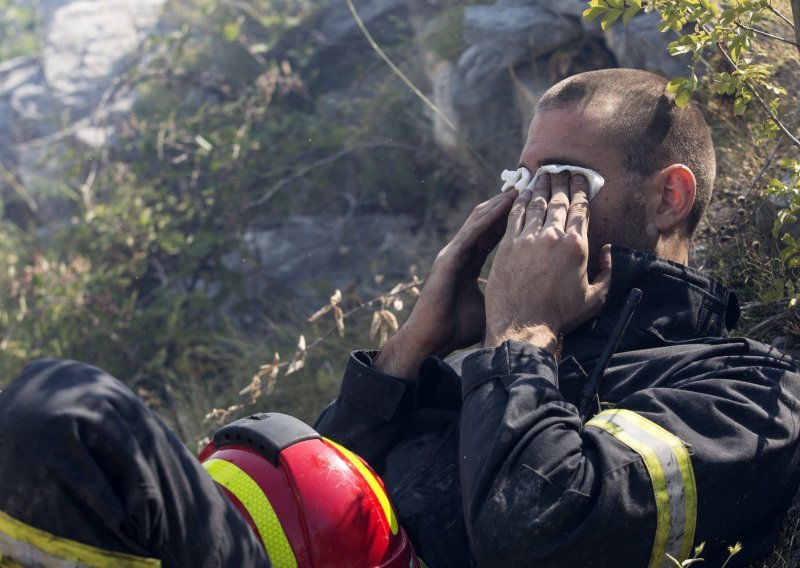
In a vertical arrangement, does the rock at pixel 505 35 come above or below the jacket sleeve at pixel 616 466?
above

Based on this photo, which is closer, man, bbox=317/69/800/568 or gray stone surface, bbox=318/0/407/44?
man, bbox=317/69/800/568

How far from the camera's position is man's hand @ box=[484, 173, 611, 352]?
8.49 ft

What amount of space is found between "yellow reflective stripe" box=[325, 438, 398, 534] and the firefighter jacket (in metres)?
0.15

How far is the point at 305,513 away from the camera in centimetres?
214

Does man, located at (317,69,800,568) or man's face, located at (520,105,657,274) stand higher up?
man's face, located at (520,105,657,274)

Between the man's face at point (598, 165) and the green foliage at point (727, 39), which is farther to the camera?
the man's face at point (598, 165)

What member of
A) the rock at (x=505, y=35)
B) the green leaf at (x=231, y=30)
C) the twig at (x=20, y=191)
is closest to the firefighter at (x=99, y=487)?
the rock at (x=505, y=35)

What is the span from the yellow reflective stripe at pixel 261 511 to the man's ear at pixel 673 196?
1.50 metres

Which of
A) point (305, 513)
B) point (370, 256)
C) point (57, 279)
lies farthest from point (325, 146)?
point (305, 513)

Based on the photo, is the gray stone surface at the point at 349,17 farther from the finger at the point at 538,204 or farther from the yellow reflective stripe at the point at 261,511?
the yellow reflective stripe at the point at 261,511

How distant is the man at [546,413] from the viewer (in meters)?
1.79

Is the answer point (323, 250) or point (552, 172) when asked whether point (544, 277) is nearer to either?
point (552, 172)

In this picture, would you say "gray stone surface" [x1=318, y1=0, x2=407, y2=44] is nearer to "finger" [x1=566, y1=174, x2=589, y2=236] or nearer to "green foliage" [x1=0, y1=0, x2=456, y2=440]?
"green foliage" [x1=0, y1=0, x2=456, y2=440]

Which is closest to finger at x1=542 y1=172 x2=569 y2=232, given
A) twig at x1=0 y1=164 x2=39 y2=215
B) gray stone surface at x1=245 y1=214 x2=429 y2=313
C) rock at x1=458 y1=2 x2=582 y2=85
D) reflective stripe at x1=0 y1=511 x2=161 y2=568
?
reflective stripe at x1=0 y1=511 x2=161 y2=568
